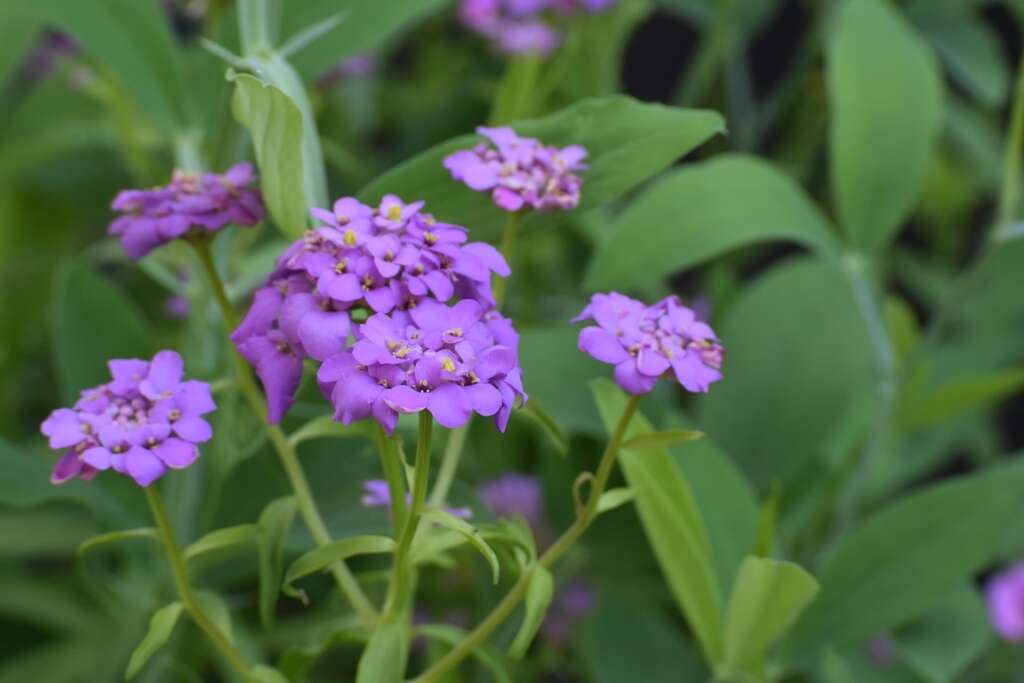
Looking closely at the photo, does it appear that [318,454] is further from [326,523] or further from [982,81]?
[982,81]

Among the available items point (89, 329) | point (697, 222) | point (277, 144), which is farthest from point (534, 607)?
point (89, 329)

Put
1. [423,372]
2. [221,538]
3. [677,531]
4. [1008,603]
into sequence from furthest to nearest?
[1008,603] < [677,531] < [221,538] < [423,372]

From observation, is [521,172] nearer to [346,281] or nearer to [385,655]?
[346,281]

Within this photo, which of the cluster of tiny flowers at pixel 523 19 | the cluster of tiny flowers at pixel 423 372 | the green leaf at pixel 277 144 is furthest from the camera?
the cluster of tiny flowers at pixel 523 19

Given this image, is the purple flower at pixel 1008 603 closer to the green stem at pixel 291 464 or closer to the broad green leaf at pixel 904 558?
the broad green leaf at pixel 904 558

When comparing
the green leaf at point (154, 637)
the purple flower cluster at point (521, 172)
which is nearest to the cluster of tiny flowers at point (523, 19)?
the purple flower cluster at point (521, 172)

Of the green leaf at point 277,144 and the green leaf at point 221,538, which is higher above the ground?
the green leaf at point 277,144

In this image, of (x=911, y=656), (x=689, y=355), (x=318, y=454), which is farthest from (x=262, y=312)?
(x=911, y=656)
